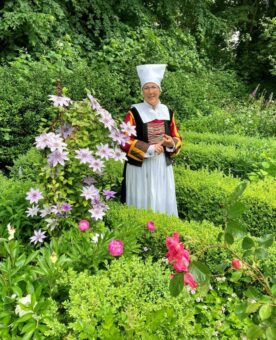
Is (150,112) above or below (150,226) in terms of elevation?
above

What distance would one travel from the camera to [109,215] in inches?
136

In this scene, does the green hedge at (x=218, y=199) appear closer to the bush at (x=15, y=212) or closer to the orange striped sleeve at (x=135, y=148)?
the orange striped sleeve at (x=135, y=148)

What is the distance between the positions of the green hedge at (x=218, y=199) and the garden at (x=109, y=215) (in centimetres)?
1

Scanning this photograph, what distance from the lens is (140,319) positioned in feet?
6.99

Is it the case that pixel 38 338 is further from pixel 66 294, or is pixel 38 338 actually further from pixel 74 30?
pixel 74 30

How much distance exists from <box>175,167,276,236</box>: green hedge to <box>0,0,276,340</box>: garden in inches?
0.5

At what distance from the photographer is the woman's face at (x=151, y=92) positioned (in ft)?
11.6

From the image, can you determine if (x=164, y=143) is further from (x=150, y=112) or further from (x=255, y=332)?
(x=255, y=332)

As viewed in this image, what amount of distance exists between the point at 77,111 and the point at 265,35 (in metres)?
12.0

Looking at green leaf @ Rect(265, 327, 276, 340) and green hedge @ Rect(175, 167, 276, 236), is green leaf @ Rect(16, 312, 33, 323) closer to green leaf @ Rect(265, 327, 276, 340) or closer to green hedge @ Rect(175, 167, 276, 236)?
green leaf @ Rect(265, 327, 276, 340)

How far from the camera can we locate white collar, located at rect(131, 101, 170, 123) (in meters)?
3.61

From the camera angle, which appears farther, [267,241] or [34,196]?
[34,196]

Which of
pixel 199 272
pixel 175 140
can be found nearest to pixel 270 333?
pixel 199 272

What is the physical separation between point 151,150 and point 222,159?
80.7 inches
